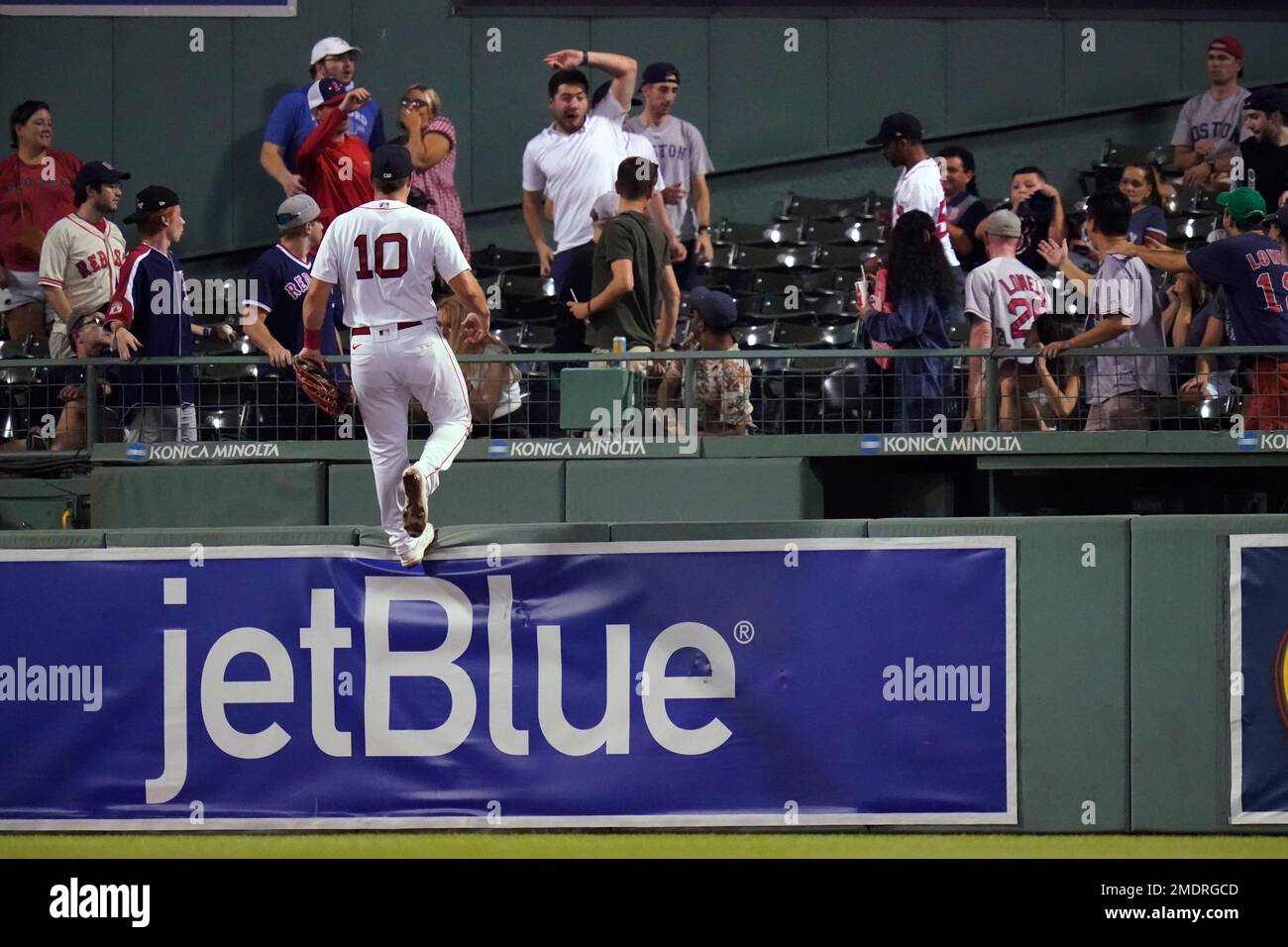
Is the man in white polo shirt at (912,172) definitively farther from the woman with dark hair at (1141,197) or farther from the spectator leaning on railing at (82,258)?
the spectator leaning on railing at (82,258)

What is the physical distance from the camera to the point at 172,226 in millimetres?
9078

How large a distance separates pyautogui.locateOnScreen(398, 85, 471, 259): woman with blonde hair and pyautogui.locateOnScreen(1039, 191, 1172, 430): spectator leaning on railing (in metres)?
4.10

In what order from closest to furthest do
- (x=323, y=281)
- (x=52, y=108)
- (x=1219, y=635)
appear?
(x=1219, y=635)
(x=323, y=281)
(x=52, y=108)

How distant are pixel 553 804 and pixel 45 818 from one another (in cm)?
200

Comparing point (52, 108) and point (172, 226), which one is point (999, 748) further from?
point (52, 108)

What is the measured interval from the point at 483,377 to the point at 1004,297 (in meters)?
2.79

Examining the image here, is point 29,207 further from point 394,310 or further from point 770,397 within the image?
point 394,310

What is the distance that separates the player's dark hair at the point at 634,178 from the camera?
880 centimetres

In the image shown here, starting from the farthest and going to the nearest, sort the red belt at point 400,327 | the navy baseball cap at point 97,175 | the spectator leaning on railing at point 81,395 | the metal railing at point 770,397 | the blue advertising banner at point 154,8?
the blue advertising banner at point 154,8
the navy baseball cap at point 97,175
the spectator leaning on railing at point 81,395
the metal railing at point 770,397
the red belt at point 400,327

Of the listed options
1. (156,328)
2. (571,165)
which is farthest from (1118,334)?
(156,328)

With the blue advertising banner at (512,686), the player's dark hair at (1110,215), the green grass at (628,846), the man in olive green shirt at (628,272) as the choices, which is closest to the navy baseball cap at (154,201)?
the man in olive green shirt at (628,272)

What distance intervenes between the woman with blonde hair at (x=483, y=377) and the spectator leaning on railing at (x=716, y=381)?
789 mm

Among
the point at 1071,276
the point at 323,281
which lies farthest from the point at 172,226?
the point at 1071,276

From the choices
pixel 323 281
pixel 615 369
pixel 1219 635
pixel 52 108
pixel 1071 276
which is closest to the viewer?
pixel 1219 635
